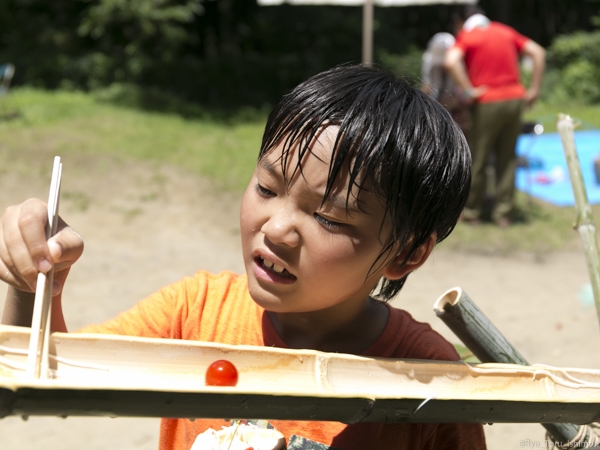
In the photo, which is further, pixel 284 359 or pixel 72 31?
pixel 72 31

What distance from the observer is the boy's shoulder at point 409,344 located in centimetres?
142

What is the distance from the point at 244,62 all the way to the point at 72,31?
132 inches

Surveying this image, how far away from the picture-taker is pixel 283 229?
119 cm

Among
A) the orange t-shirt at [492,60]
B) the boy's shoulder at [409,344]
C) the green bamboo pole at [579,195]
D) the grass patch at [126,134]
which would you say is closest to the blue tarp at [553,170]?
the orange t-shirt at [492,60]

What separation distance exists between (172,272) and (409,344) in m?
4.31

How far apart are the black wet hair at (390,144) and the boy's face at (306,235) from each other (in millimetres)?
19

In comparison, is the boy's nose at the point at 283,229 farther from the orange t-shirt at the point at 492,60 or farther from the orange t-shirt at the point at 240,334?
the orange t-shirt at the point at 492,60

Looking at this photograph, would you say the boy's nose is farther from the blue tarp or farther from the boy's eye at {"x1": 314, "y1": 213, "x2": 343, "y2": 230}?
the blue tarp

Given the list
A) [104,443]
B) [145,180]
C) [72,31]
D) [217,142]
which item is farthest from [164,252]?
[72,31]

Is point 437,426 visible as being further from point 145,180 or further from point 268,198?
point 145,180

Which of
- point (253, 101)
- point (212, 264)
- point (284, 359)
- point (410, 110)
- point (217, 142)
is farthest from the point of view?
point (253, 101)

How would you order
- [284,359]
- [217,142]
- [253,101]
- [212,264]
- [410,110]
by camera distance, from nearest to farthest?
[284,359]
[410,110]
[212,264]
[217,142]
[253,101]

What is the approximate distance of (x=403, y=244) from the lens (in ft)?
4.32

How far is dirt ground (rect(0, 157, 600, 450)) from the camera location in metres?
3.44
